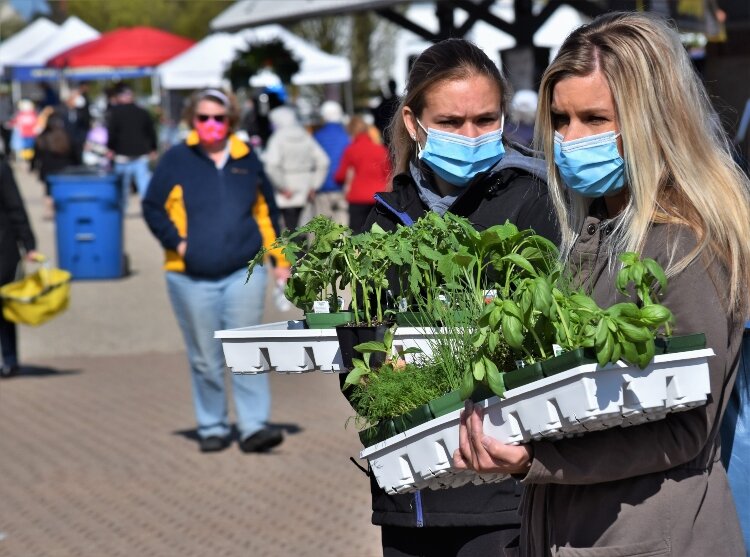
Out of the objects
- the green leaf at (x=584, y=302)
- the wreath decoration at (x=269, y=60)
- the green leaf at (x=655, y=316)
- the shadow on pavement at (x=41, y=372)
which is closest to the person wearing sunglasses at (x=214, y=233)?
the shadow on pavement at (x=41, y=372)

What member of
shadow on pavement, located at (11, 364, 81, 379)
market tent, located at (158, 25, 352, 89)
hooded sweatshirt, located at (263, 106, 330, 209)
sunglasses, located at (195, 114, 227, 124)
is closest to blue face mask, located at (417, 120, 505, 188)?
sunglasses, located at (195, 114, 227, 124)

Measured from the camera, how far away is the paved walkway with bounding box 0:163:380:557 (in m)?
6.37

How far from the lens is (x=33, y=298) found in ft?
34.3

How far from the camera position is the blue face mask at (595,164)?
8.27 feet

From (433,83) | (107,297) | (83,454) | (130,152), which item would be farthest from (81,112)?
(433,83)

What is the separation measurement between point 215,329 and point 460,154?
15.1 feet

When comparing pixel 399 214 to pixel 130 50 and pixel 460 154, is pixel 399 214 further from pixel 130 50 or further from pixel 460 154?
pixel 130 50

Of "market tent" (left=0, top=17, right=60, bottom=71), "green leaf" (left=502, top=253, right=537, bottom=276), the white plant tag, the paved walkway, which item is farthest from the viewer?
"market tent" (left=0, top=17, right=60, bottom=71)

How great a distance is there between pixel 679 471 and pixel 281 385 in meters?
7.94

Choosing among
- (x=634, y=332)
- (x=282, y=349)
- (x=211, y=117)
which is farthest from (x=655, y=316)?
(x=211, y=117)

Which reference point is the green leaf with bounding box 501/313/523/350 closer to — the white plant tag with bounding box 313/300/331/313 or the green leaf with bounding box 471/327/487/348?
the green leaf with bounding box 471/327/487/348

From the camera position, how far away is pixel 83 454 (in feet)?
26.7

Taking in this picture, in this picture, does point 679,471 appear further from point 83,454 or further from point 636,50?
point 83,454

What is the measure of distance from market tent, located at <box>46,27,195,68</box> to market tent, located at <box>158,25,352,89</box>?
1.02ft
